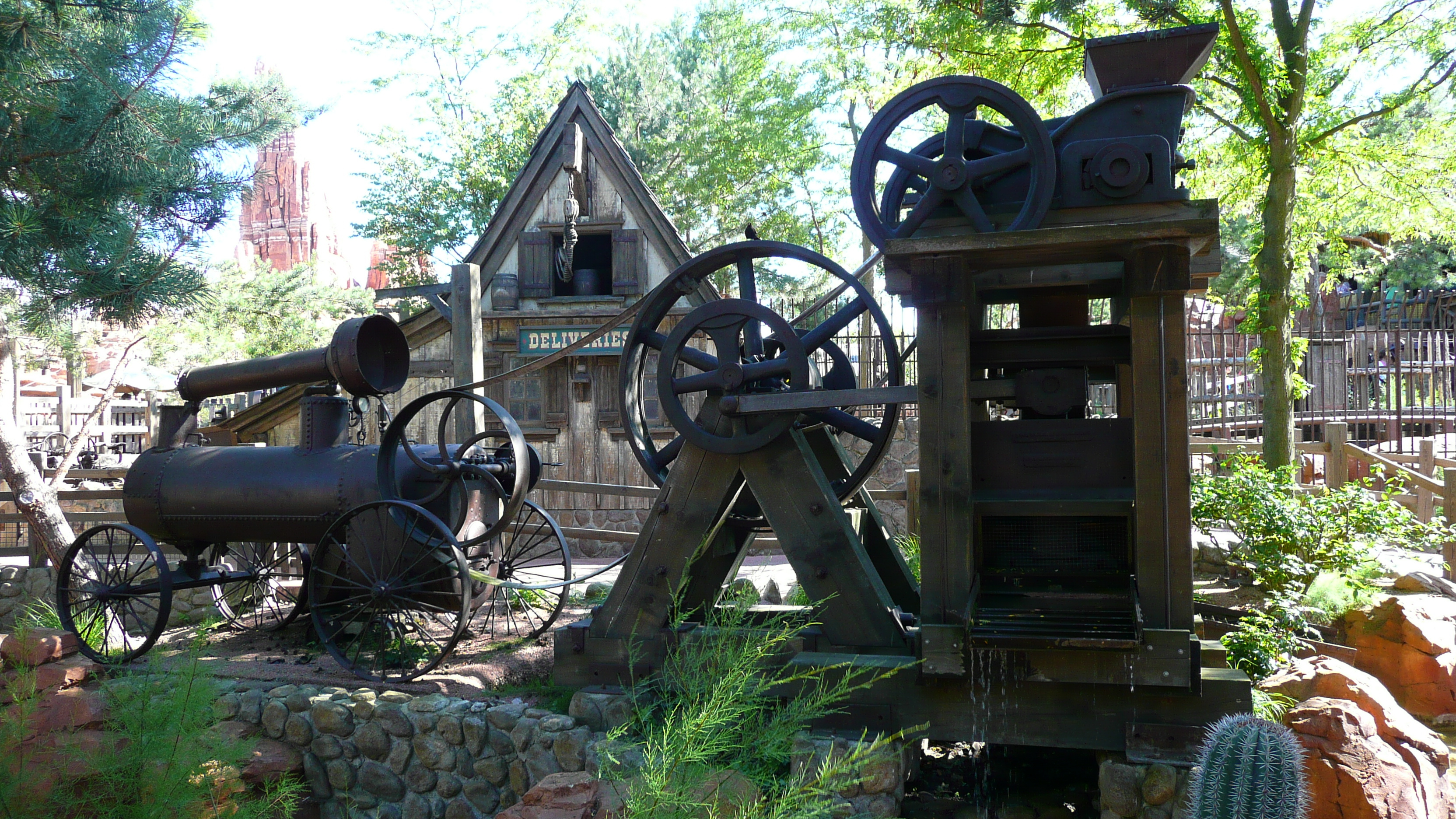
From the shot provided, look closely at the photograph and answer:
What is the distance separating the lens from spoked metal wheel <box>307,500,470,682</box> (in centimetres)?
568

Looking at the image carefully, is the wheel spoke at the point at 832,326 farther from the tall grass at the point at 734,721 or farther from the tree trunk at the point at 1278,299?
the tree trunk at the point at 1278,299

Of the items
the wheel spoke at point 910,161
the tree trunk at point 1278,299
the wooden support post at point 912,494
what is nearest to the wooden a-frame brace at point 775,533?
the wheel spoke at point 910,161

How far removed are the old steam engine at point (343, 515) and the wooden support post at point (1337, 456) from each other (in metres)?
7.68

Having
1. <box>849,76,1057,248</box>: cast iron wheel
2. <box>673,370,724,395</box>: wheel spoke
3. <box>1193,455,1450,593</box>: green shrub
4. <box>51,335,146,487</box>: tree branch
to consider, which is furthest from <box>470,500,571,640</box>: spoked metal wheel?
<box>51,335,146,487</box>: tree branch

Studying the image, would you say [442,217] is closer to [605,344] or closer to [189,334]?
[189,334]

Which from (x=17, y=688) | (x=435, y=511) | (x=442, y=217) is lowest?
(x=17, y=688)

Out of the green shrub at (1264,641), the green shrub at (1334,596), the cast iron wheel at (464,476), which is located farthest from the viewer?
the green shrub at (1334,596)

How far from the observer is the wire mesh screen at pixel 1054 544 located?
4.55 m

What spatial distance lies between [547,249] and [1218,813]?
10206 millimetres

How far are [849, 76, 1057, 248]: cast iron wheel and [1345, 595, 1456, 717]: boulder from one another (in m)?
4.30

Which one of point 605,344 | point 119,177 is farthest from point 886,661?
point 605,344

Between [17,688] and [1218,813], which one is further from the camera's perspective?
[17,688]

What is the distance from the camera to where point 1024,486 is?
453 centimetres

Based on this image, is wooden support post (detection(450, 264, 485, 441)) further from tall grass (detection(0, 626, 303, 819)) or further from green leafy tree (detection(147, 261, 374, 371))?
green leafy tree (detection(147, 261, 374, 371))
